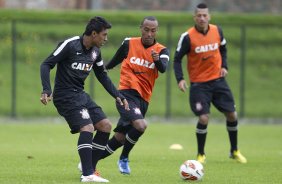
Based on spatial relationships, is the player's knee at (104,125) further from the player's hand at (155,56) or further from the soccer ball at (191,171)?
the player's hand at (155,56)

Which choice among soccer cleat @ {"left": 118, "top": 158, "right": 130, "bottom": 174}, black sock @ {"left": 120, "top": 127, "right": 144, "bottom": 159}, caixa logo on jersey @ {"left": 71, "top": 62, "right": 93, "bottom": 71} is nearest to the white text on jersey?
black sock @ {"left": 120, "top": 127, "right": 144, "bottom": 159}

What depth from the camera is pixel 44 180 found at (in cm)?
1021

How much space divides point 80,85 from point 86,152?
91 centimetres

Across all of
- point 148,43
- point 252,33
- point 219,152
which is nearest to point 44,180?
point 148,43

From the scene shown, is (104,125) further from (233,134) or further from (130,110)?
(233,134)

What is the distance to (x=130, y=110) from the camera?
1145 cm

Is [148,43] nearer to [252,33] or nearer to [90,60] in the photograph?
[90,60]

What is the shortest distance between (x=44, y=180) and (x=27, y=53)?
59.6ft

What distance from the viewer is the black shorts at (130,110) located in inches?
449

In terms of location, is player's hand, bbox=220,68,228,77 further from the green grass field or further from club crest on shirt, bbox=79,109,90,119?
club crest on shirt, bbox=79,109,90,119

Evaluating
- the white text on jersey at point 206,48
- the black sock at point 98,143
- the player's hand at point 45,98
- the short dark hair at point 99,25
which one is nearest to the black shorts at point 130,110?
the black sock at point 98,143

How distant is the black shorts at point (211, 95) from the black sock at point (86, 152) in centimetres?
404

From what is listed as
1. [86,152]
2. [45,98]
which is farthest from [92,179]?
[45,98]

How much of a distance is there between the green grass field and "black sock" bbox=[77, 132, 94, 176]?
0.95ft
